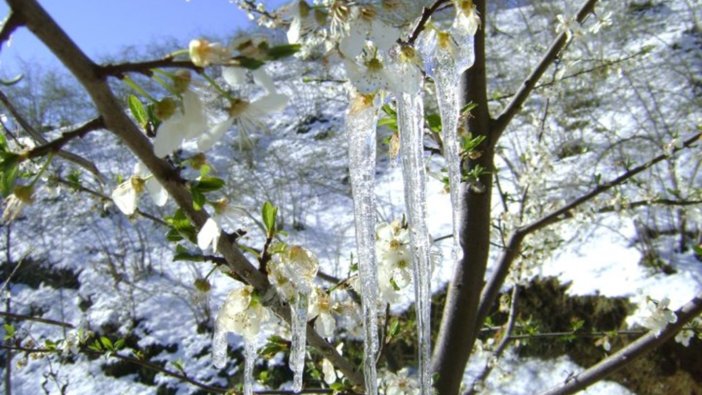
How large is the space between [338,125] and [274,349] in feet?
20.7

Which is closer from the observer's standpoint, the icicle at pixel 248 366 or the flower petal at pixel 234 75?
the flower petal at pixel 234 75

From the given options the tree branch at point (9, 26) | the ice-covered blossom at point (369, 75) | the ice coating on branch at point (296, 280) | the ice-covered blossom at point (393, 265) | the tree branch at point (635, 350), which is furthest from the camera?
the tree branch at point (635, 350)

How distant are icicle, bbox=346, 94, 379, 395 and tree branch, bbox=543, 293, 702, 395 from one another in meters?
0.78

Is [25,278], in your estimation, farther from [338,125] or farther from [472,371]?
[472,371]

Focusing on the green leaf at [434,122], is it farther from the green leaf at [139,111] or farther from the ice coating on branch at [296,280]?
the green leaf at [139,111]

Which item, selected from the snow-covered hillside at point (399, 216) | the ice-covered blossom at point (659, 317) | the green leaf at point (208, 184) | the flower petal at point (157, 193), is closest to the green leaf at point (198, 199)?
the green leaf at point (208, 184)

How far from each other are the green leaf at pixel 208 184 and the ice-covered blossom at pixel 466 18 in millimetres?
432

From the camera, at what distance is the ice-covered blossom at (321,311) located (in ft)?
3.05

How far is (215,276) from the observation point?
189 inches

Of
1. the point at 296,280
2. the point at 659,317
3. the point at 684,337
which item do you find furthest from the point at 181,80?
the point at 684,337

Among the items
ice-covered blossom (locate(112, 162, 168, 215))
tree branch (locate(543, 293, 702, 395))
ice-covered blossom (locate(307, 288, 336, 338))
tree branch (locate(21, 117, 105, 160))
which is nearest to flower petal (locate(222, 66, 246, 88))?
tree branch (locate(21, 117, 105, 160))

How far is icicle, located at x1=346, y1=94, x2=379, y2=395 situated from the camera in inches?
27.6

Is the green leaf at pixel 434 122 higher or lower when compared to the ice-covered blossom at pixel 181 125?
higher

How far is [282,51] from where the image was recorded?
466 mm
